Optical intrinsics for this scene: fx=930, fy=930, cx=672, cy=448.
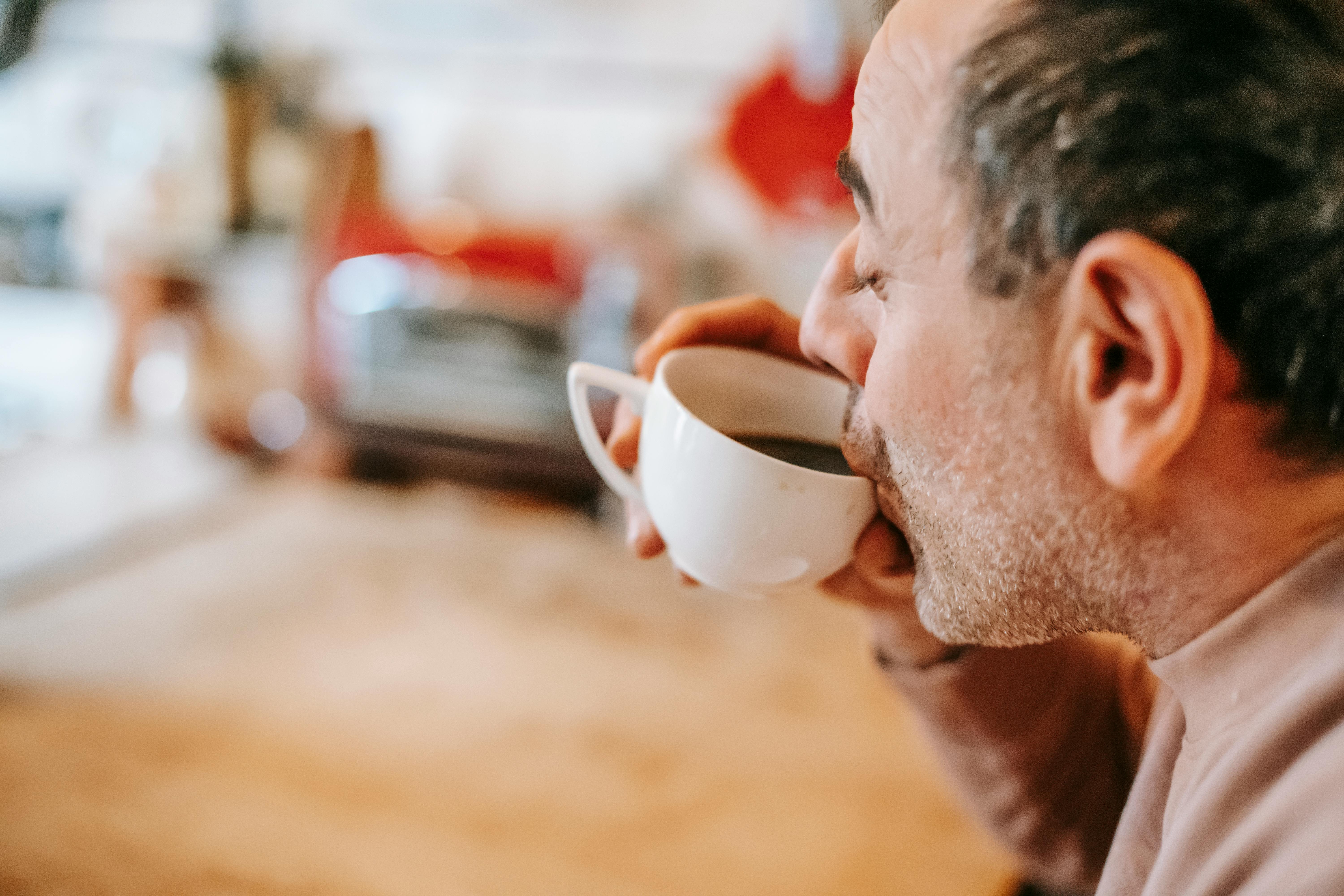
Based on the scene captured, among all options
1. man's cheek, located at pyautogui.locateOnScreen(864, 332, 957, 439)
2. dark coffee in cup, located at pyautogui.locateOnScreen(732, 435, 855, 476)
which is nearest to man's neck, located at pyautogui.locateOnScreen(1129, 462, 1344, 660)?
man's cheek, located at pyautogui.locateOnScreen(864, 332, 957, 439)

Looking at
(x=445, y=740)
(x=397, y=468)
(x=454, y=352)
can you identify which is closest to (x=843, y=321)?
(x=445, y=740)

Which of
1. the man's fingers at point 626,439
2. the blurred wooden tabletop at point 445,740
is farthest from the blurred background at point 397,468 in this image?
the man's fingers at point 626,439

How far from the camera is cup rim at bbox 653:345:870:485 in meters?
0.46

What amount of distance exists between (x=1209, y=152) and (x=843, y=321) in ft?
0.64

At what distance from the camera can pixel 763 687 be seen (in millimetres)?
918

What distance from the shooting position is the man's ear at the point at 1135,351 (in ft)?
1.15

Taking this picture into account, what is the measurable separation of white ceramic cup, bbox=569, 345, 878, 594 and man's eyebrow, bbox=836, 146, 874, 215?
0.13 meters

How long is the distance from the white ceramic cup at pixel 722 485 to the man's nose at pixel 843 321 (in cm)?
6

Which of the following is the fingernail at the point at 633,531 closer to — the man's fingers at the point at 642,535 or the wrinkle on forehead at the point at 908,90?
the man's fingers at the point at 642,535

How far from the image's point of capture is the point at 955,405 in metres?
0.43

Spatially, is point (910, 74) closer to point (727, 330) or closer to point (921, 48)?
point (921, 48)

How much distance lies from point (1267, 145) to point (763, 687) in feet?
2.24

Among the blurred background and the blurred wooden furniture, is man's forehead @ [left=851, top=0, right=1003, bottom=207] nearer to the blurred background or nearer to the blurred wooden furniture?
the blurred background

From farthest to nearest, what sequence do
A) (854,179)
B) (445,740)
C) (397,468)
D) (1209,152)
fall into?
(397,468) → (445,740) → (854,179) → (1209,152)
